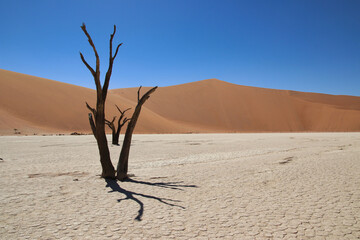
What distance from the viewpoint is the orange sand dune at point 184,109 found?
33594mm

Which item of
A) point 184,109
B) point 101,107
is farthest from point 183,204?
point 184,109

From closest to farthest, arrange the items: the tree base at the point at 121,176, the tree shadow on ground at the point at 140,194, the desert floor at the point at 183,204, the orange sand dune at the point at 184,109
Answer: the desert floor at the point at 183,204
the tree shadow on ground at the point at 140,194
the tree base at the point at 121,176
the orange sand dune at the point at 184,109

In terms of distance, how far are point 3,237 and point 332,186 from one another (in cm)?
572

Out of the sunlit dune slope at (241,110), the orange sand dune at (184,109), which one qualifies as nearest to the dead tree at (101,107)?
the orange sand dune at (184,109)

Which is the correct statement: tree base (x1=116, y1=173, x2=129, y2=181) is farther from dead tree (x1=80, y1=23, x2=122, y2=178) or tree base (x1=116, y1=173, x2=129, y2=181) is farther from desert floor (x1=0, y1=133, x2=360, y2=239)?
desert floor (x1=0, y1=133, x2=360, y2=239)

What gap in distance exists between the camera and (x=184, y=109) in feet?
182

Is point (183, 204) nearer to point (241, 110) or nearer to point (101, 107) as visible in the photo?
point (101, 107)

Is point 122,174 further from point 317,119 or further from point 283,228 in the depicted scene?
point 317,119

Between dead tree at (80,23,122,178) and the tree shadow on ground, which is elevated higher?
dead tree at (80,23,122,178)

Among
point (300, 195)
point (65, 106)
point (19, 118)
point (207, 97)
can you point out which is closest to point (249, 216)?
point (300, 195)

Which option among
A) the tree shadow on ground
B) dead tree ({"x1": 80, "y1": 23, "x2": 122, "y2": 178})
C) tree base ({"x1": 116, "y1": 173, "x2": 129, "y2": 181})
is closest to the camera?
the tree shadow on ground

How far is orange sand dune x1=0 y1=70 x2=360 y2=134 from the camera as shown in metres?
33.6

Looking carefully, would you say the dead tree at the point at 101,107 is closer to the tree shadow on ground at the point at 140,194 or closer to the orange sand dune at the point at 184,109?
the tree shadow on ground at the point at 140,194

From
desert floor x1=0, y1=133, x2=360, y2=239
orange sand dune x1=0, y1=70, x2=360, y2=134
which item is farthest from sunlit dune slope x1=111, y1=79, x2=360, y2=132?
desert floor x1=0, y1=133, x2=360, y2=239
